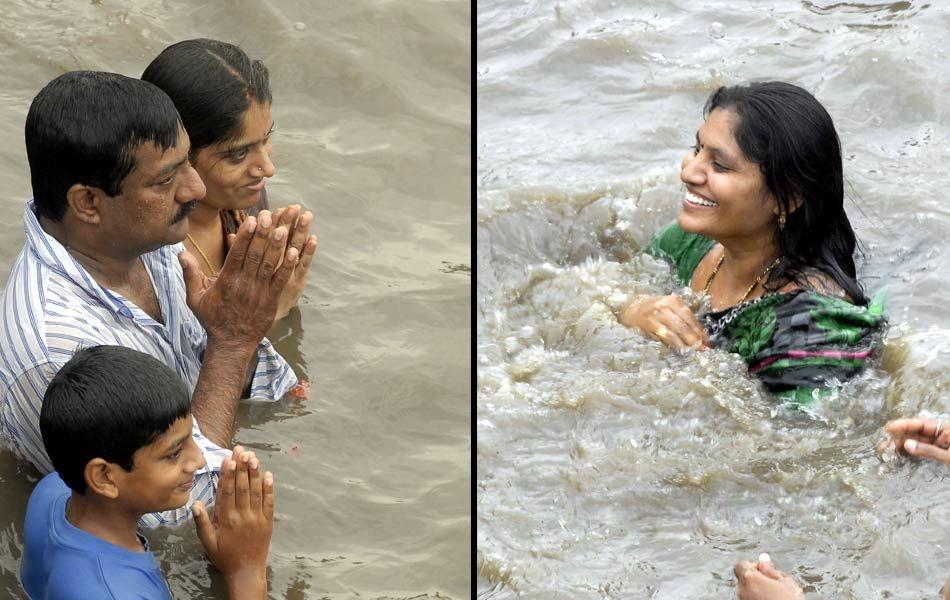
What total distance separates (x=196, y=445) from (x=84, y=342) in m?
0.38

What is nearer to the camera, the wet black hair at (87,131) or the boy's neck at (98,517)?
the boy's neck at (98,517)

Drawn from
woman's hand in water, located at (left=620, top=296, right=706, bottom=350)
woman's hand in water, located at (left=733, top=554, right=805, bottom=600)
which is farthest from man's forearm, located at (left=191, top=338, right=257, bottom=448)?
woman's hand in water, located at (left=733, top=554, right=805, bottom=600)

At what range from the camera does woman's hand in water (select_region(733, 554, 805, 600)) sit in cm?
321

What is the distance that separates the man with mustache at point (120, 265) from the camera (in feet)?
10.7

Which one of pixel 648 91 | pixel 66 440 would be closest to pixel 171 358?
pixel 66 440

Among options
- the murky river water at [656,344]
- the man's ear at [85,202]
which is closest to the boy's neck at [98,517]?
the man's ear at [85,202]

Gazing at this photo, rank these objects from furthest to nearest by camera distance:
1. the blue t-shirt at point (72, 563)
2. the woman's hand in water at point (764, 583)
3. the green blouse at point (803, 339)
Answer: the green blouse at point (803, 339), the woman's hand in water at point (764, 583), the blue t-shirt at point (72, 563)

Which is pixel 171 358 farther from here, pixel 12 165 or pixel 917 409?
pixel 917 409

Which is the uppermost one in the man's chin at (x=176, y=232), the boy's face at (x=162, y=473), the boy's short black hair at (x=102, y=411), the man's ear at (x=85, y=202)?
the man's ear at (x=85, y=202)

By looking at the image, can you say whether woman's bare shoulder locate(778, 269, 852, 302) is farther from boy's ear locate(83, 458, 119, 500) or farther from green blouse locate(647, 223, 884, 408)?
boy's ear locate(83, 458, 119, 500)

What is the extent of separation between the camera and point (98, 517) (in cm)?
304

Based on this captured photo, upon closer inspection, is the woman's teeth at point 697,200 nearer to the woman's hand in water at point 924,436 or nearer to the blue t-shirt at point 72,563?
the woman's hand in water at point 924,436

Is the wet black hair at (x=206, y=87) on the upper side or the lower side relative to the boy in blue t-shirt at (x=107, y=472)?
upper

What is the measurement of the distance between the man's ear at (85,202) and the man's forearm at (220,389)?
1.53 ft
